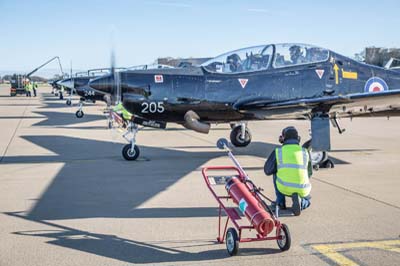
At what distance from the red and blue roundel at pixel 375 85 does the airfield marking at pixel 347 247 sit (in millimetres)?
6817

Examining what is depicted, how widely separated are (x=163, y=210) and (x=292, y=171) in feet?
6.19

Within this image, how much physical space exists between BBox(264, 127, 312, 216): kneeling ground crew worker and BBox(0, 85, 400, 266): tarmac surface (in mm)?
378

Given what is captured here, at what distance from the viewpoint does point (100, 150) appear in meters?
12.3

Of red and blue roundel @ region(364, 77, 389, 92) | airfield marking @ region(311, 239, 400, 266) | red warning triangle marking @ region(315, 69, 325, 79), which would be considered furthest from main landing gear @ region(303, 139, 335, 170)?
airfield marking @ region(311, 239, 400, 266)

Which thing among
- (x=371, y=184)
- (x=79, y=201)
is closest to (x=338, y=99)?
(x=371, y=184)

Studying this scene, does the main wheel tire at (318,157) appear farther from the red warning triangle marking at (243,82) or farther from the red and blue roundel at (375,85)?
the red and blue roundel at (375,85)

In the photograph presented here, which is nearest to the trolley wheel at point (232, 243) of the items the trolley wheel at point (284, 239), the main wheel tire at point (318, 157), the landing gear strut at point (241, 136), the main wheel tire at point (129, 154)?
the trolley wheel at point (284, 239)

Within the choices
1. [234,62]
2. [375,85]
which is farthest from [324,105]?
[375,85]

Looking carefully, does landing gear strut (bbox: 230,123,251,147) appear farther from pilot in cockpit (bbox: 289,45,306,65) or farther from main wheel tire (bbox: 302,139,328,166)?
main wheel tire (bbox: 302,139,328,166)

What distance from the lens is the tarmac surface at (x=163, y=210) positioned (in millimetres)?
4574

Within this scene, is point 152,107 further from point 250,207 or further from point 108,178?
point 250,207

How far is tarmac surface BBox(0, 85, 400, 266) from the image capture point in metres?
4.57

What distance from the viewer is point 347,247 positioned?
475 cm

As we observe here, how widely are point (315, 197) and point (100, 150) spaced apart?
6994 millimetres
